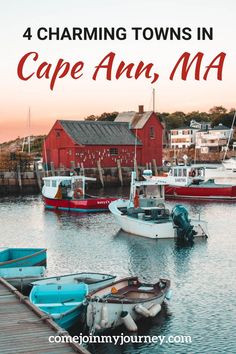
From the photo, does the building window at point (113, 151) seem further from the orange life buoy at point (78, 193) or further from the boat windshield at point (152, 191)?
the boat windshield at point (152, 191)

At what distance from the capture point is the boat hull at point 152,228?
1188 inches

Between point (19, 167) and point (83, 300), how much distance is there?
5127cm

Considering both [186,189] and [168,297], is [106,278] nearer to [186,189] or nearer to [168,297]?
[168,297]

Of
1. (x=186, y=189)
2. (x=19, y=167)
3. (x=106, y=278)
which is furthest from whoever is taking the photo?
(x=19, y=167)

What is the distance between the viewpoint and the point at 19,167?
2581 inches

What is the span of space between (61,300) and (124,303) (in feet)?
6.21

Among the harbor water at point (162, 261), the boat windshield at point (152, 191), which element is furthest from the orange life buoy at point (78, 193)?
the boat windshield at point (152, 191)

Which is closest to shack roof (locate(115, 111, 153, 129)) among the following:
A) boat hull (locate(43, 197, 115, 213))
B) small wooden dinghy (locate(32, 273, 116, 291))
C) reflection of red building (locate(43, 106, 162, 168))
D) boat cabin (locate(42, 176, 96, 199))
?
reflection of red building (locate(43, 106, 162, 168))

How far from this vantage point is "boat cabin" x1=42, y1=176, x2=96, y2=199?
46.8 meters

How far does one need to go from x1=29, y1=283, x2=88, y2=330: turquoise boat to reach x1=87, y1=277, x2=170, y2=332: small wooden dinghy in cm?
42

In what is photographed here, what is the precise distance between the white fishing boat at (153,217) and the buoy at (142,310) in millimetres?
13422

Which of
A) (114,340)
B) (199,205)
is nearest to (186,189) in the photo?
(199,205)

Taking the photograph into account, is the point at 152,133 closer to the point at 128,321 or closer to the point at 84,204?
the point at 84,204

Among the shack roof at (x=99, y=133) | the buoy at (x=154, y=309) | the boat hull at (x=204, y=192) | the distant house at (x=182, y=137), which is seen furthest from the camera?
the distant house at (x=182, y=137)
